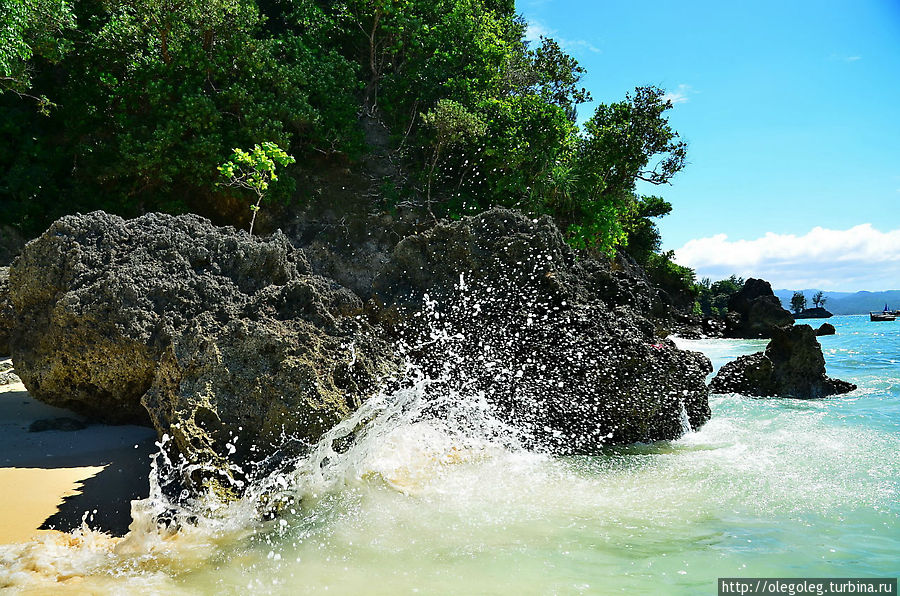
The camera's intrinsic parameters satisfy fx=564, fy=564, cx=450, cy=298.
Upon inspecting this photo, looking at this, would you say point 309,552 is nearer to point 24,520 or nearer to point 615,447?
point 24,520

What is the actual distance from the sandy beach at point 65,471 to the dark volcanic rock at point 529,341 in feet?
8.53

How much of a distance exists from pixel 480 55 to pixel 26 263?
1679cm

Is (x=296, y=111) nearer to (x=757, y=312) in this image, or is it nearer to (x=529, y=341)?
(x=529, y=341)

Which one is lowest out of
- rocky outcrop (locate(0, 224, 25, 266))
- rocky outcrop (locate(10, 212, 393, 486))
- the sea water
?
the sea water

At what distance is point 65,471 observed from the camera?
14.6 feet

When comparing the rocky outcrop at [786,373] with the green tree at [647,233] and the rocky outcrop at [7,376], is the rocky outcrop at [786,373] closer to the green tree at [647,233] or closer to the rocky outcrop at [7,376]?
the rocky outcrop at [7,376]

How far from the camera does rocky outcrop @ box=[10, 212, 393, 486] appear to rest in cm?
430

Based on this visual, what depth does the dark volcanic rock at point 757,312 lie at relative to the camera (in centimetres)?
3098

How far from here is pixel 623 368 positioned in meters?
5.92

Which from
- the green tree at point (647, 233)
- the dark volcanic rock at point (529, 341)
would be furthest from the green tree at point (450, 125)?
the green tree at point (647, 233)

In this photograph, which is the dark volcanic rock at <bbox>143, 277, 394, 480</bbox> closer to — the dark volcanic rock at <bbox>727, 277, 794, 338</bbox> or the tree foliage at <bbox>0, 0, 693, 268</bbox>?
the tree foliage at <bbox>0, 0, 693, 268</bbox>

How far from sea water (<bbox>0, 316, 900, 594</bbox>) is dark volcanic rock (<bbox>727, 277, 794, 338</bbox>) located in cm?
2834

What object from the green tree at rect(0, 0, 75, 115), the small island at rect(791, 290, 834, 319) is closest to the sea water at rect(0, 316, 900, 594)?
the green tree at rect(0, 0, 75, 115)

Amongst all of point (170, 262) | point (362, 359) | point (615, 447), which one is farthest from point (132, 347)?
point (615, 447)
